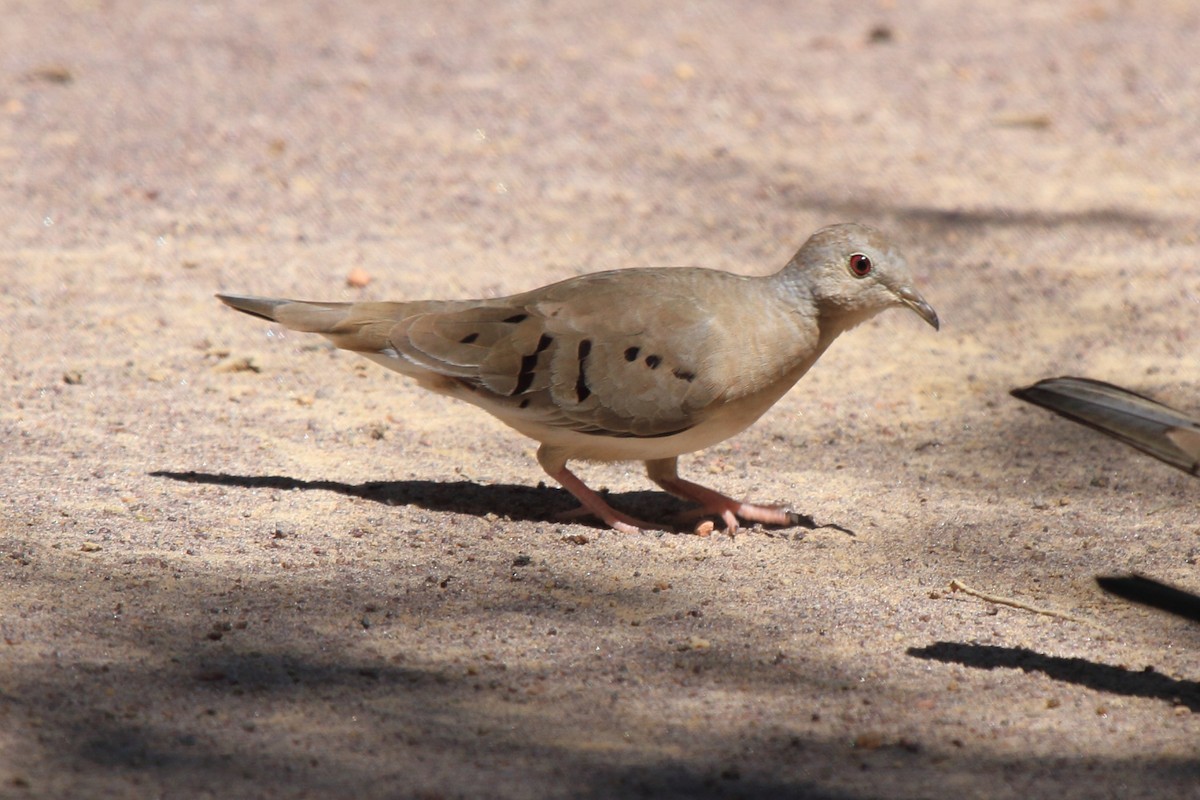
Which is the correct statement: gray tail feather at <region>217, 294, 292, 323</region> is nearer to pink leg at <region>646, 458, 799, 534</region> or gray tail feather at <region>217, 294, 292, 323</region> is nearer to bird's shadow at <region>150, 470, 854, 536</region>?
bird's shadow at <region>150, 470, 854, 536</region>

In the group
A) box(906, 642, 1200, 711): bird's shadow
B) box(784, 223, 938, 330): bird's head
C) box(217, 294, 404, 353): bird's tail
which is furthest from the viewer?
box(217, 294, 404, 353): bird's tail

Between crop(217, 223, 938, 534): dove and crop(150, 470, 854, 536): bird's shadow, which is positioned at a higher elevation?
crop(217, 223, 938, 534): dove

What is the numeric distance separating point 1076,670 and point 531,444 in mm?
2733

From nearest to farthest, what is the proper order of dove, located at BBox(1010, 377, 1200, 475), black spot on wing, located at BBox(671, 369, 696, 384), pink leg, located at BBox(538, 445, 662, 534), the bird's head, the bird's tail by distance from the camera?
dove, located at BBox(1010, 377, 1200, 475), black spot on wing, located at BBox(671, 369, 696, 384), the bird's head, pink leg, located at BBox(538, 445, 662, 534), the bird's tail

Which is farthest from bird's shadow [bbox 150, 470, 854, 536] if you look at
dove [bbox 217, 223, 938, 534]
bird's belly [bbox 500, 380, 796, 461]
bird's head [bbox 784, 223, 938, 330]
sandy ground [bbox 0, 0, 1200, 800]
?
bird's head [bbox 784, 223, 938, 330]

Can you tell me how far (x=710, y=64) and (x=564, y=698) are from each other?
8236 millimetres

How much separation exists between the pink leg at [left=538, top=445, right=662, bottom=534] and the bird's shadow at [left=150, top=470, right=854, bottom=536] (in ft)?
0.20

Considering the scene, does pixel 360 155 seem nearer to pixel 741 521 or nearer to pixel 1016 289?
pixel 1016 289

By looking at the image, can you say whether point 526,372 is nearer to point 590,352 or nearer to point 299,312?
point 590,352

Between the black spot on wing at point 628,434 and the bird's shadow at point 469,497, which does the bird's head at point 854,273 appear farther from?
the bird's shadow at point 469,497

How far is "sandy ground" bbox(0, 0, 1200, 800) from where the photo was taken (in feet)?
12.4

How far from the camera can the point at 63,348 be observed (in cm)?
678

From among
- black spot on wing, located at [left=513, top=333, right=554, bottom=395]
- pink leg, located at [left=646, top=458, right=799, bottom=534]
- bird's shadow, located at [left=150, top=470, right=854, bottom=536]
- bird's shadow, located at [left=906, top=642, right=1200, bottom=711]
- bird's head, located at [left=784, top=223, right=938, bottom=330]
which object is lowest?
bird's shadow, located at [left=906, top=642, right=1200, bottom=711]

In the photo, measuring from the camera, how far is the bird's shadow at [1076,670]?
13.4 ft
